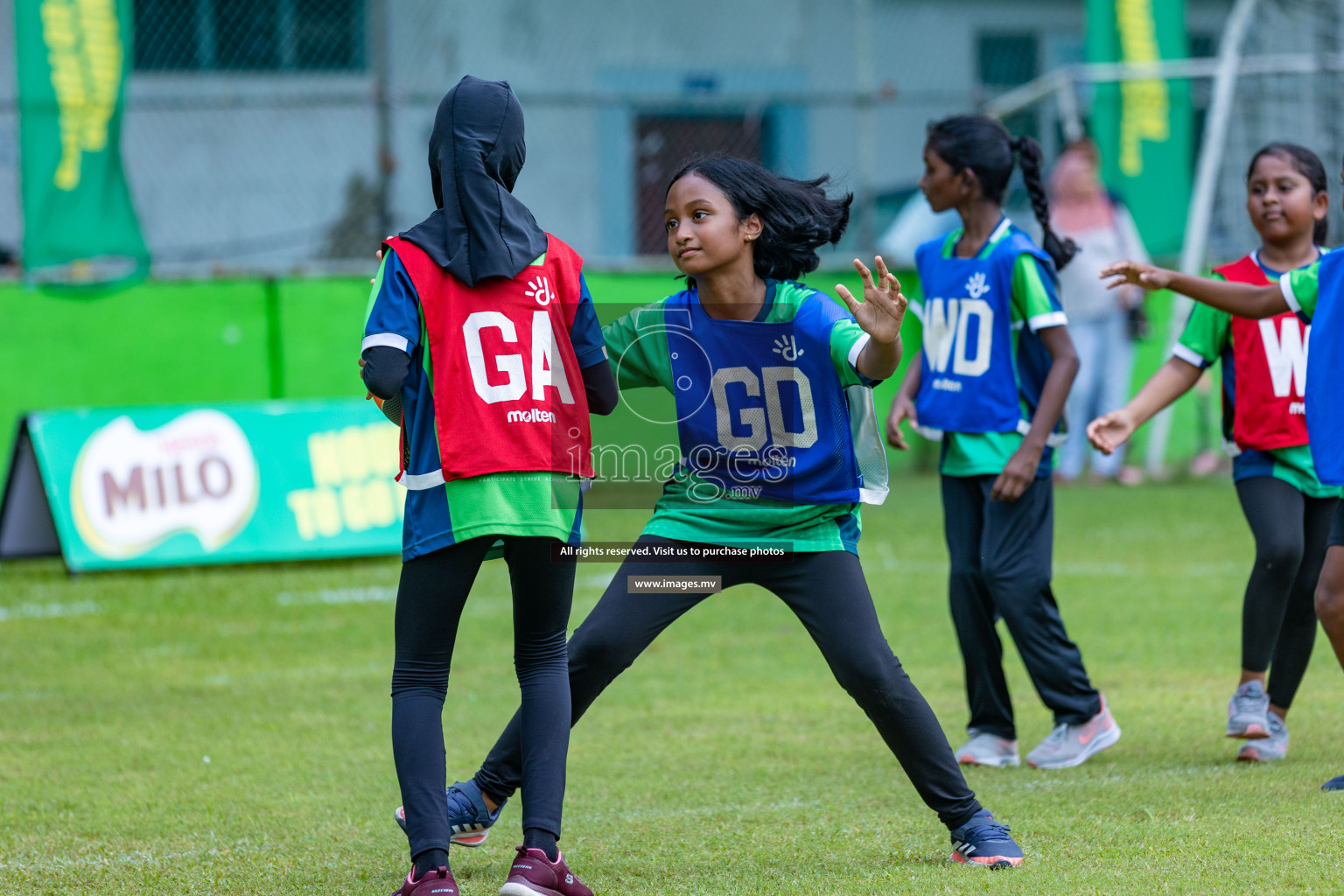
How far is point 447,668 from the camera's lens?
3533mm

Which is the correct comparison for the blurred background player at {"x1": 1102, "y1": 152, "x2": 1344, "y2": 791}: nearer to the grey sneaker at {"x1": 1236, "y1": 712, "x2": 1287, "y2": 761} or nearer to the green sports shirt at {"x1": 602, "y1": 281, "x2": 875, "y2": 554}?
the grey sneaker at {"x1": 1236, "y1": 712, "x2": 1287, "y2": 761}

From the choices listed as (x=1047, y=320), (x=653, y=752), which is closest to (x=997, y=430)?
(x=1047, y=320)

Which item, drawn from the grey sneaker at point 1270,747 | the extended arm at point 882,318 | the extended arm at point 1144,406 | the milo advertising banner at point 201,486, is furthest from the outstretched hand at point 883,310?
the milo advertising banner at point 201,486

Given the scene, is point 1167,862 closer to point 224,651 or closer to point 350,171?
point 224,651

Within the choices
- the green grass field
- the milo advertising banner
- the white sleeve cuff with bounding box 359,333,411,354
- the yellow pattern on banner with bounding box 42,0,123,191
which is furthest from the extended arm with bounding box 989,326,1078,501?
the yellow pattern on banner with bounding box 42,0,123,191

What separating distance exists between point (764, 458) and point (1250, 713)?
2.12 m

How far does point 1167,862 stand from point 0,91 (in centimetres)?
1459

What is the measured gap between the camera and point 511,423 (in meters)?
3.42

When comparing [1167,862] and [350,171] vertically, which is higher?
[350,171]

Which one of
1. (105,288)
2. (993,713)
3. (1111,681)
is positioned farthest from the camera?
(105,288)

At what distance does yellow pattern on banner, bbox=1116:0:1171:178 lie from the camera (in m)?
12.7

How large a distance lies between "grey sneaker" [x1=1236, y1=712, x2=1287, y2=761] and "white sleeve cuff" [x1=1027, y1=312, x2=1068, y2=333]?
1.43 meters

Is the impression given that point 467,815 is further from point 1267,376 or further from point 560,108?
point 560,108

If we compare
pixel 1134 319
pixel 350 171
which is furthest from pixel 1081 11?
pixel 350 171
